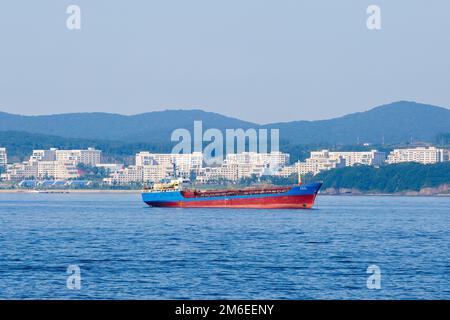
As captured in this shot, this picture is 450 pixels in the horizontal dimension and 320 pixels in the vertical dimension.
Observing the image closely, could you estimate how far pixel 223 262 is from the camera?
3781 cm

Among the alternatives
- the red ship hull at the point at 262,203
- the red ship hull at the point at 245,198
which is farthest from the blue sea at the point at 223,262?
the red ship hull at the point at 245,198

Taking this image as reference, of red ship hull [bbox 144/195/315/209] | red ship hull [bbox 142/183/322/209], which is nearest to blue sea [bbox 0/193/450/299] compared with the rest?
red ship hull [bbox 144/195/315/209]

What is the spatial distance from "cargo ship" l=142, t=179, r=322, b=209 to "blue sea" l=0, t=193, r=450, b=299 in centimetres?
→ 3602

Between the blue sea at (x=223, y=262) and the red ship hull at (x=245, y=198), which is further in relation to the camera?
the red ship hull at (x=245, y=198)

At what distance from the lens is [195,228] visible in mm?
63438

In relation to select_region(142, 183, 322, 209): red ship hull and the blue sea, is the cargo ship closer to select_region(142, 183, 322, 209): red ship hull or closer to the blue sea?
select_region(142, 183, 322, 209): red ship hull

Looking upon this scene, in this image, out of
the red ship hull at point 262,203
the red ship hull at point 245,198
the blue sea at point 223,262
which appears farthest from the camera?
the red ship hull at point 245,198

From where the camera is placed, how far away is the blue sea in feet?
92.0

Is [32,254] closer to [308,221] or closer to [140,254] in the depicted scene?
[140,254]

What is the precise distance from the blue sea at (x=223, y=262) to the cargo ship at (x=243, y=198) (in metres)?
36.0

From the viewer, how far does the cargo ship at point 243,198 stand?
333 feet

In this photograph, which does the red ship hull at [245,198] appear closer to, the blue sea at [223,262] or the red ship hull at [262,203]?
the red ship hull at [262,203]
